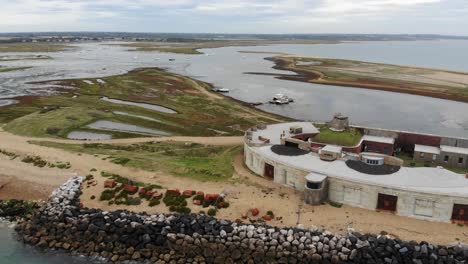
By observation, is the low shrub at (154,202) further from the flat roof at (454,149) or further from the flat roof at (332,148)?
the flat roof at (454,149)

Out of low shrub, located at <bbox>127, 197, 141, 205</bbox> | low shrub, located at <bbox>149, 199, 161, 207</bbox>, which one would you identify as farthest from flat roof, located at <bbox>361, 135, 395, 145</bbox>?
low shrub, located at <bbox>127, 197, 141, 205</bbox>

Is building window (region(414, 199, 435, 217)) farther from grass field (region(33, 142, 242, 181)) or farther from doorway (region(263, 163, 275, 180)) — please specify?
grass field (region(33, 142, 242, 181))

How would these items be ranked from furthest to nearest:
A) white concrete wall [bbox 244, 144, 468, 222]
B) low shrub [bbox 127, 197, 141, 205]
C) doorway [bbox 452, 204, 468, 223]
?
low shrub [bbox 127, 197, 141, 205] → white concrete wall [bbox 244, 144, 468, 222] → doorway [bbox 452, 204, 468, 223]

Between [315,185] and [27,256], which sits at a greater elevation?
[315,185]

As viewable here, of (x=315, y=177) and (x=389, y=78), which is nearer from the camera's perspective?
(x=315, y=177)

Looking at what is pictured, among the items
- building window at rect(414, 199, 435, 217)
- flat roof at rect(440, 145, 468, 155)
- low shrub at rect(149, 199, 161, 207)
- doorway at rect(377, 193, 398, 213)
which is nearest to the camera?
building window at rect(414, 199, 435, 217)

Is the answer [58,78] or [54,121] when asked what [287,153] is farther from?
[58,78]

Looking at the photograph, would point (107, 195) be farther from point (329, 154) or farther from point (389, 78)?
point (389, 78)

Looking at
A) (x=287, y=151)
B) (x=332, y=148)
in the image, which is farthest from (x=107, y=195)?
(x=332, y=148)
